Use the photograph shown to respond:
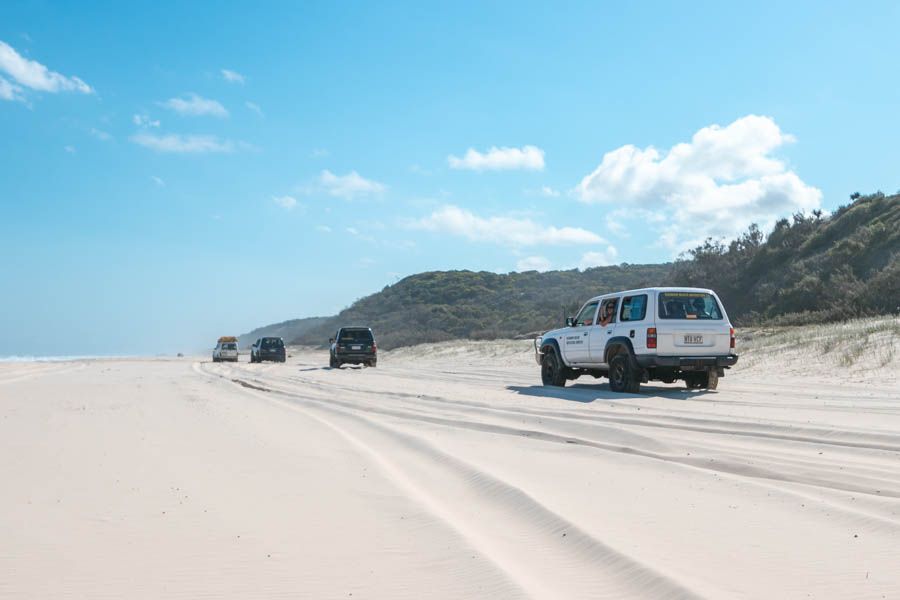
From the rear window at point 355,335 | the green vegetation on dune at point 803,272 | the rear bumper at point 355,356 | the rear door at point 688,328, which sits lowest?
the rear bumper at point 355,356

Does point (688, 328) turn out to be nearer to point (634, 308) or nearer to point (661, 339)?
point (661, 339)

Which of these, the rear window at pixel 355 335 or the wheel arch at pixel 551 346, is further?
the rear window at pixel 355 335

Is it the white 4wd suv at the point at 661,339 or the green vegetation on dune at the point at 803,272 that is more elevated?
the green vegetation on dune at the point at 803,272

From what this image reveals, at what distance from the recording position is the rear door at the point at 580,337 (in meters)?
16.7

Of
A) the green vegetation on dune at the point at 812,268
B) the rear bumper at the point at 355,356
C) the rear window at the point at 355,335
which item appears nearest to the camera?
the green vegetation on dune at the point at 812,268

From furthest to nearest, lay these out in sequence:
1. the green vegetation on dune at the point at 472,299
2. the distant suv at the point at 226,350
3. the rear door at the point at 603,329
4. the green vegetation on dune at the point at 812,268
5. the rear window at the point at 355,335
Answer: the green vegetation on dune at the point at 472,299
the distant suv at the point at 226,350
the rear window at the point at 355,335
the green vegetation on dune at the point at 812,268
the rear door at the point at 603,329

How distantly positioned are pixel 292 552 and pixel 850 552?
10.3ft

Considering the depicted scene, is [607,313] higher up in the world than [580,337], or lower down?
higher up

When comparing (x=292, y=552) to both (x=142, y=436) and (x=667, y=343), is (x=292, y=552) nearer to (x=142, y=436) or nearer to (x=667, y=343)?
(x=142, y=436)

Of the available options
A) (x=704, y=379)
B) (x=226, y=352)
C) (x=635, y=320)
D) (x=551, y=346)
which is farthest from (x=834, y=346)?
(x=226, y=352)

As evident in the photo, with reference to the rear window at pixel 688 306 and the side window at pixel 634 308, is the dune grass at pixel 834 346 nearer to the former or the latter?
the rear window at pixel 688 306

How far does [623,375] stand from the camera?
50.5 ft

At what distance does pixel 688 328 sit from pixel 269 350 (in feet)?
109

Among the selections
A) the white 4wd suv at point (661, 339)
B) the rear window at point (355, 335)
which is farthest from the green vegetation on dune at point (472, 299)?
the white 4wd suv at point (661, 339)
